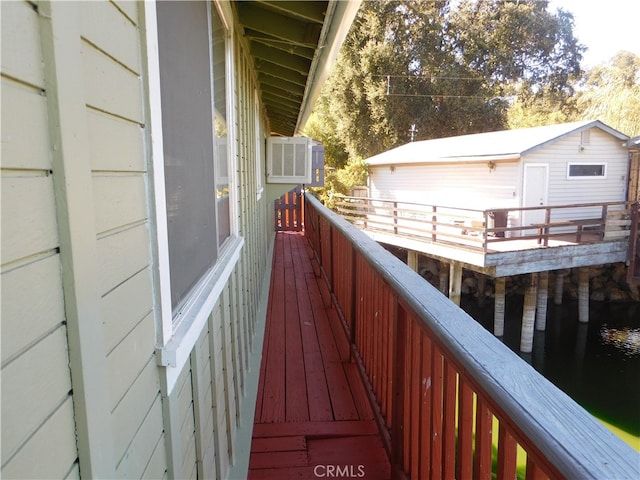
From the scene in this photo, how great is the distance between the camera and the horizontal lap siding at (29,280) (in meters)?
0.53

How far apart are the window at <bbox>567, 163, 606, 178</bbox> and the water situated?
436 centimetres

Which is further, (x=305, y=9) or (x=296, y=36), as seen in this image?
(x=296, y=36)

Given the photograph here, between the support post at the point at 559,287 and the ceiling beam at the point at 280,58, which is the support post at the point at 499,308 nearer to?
the support post at the point at 559,287

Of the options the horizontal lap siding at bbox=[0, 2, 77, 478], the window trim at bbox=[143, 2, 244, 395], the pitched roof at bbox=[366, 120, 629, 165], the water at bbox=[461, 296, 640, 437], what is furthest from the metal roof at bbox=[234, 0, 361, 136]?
the pitched roof at bbox=[366, 120, 629, 165]

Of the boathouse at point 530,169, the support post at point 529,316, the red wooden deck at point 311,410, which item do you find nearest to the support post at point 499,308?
the support post at point 529,316

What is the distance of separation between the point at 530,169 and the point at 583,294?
13.9ft

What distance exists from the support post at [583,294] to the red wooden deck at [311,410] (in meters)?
12.2

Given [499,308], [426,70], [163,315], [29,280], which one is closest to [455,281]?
[499,308]

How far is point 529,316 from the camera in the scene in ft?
40.8

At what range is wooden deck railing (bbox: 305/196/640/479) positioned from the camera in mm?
658

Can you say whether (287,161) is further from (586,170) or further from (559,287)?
(559,287)

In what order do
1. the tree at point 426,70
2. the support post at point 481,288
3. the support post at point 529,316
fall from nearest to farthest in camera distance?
the support post at point 529,316 → the support post at point 481,288 → the tree at point 426,70

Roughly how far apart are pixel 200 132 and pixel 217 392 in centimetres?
110

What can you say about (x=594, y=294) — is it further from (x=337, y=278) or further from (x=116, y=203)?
(x=116, y=203)
